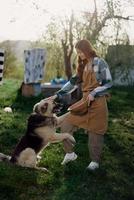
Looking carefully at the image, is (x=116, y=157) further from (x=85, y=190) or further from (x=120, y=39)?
(x=120, y=39)

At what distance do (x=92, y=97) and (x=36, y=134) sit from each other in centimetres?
95

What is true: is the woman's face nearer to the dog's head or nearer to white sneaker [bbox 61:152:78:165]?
the dog's head

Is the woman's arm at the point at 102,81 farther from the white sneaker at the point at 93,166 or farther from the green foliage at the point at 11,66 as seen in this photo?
the green foliage at the point at 11,66

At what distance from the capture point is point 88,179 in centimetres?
802

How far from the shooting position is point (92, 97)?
8180 millimetres

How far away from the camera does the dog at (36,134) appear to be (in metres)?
8.08

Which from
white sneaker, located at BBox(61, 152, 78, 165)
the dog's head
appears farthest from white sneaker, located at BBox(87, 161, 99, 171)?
the dog's head

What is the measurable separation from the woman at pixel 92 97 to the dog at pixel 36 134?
0.40 meters

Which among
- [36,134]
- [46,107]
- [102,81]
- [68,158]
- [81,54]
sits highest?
[81,54]

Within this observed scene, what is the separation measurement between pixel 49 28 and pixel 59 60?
4.99 meters

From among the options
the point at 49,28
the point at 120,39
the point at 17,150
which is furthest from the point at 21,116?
the point at 120,39

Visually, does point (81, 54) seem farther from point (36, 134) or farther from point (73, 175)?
point (73, 175)

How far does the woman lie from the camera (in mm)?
8195

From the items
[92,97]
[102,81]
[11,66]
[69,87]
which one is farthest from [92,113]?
[11,66]
